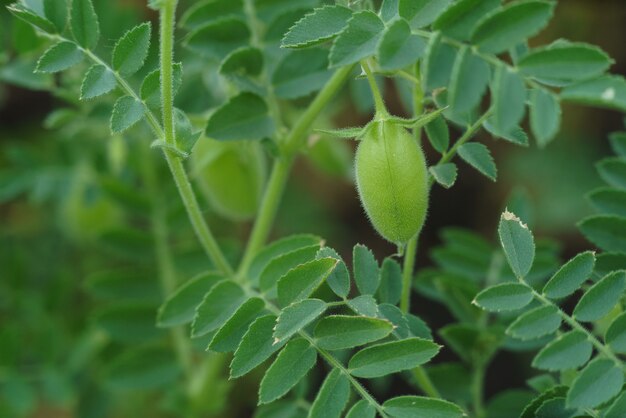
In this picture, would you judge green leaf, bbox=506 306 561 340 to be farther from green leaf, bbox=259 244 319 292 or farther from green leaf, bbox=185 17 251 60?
green leaf, bbox=185 17 251 60

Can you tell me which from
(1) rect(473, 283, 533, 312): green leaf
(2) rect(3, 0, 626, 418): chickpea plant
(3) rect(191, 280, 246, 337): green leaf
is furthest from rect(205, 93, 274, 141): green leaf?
(1) rect(473, 283, 533, 312): green leaf

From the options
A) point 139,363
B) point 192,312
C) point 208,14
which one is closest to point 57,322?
point 139,363

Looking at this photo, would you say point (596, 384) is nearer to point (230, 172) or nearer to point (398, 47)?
point (398, 47)

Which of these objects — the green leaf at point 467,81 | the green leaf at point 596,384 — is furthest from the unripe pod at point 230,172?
the green leaf at point 596,384

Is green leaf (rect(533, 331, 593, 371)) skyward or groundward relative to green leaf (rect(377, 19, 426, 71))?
groundward

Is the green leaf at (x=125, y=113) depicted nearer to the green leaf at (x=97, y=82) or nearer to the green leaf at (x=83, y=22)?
the green leaf at (x=97, y=82)

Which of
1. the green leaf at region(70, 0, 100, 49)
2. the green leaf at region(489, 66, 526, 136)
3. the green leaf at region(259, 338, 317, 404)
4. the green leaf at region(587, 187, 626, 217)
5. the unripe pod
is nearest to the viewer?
the green leaf at region(489, 66, 526, 136)

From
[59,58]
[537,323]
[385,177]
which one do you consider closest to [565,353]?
[537,323]
